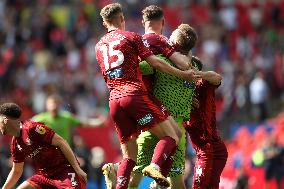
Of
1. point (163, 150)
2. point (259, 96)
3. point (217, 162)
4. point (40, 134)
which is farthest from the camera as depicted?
point (259, 96)

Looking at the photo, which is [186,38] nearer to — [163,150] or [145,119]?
[145,119]

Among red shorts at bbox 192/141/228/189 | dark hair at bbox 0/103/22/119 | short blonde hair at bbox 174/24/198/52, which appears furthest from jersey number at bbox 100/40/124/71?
red shorts at bbox 192/141/228/189

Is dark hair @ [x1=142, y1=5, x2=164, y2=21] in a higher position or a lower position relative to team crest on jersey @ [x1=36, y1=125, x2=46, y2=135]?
higher

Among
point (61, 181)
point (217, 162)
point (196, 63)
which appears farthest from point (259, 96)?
point (61, 181)

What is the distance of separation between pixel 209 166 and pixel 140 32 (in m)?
15.8

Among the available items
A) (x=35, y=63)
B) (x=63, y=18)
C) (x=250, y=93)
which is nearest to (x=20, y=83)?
(x=35, y=63)

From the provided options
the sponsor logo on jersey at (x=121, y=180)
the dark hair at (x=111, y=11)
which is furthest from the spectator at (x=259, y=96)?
the sponsor logo on jersey at (x=121, y=180)

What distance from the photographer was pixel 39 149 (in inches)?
556

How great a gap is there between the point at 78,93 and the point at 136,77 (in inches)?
625

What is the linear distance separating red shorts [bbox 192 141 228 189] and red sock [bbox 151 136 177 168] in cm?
138

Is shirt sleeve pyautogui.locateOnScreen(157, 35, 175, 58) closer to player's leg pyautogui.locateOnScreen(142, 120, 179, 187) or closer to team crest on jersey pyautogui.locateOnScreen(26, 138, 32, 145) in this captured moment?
player's leg pyautogui.locateOnScreen(142, 120, 179, 187)

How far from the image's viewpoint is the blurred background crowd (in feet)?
91.5

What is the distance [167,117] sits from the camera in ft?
44.2

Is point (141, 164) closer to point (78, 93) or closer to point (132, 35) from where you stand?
point (132, 35)
